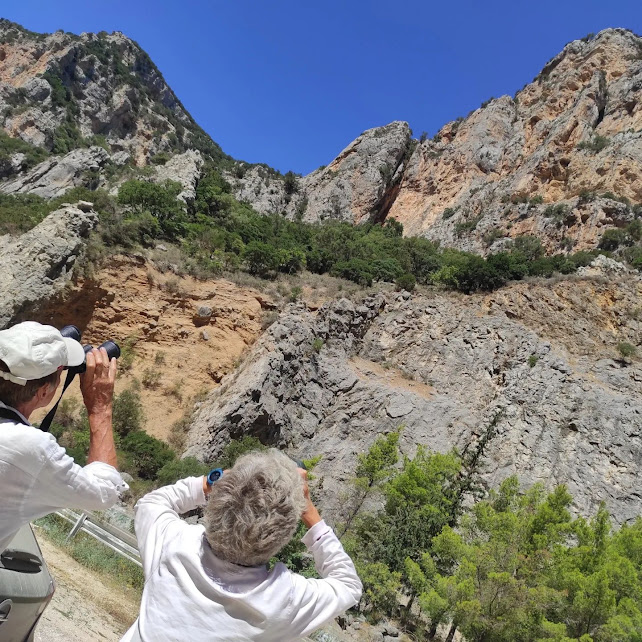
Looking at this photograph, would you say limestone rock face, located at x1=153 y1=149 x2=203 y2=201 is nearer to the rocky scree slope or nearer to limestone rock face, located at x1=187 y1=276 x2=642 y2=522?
limestone rock face, located at x1=187 y1=276 x2=642 y2=522

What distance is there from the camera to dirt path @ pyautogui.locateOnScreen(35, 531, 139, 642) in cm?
477

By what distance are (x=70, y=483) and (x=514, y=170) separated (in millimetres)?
59383

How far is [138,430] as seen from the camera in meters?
19.4

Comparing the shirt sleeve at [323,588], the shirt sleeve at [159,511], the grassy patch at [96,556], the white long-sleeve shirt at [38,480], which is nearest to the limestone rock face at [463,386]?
the grassy patch at [96,556]

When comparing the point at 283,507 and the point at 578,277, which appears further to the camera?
the point at 578,277

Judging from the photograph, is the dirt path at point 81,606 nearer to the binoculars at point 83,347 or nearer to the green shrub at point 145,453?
the binoculars at point 83,347

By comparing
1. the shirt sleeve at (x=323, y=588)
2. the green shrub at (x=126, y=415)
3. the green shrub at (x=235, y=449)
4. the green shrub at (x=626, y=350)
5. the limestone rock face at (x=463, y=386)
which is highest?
the green shrub at (x=626, y=350)

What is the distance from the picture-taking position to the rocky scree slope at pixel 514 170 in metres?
40.8

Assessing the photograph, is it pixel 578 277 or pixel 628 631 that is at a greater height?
pixel 578 277

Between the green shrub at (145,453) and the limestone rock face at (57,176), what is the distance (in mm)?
34772

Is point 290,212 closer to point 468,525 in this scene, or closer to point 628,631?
point 468,525

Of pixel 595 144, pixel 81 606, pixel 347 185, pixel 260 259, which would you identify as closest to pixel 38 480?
pixel 81 606

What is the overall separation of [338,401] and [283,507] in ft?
70.2

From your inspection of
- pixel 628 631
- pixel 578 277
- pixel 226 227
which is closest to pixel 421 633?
pixel 628 631
